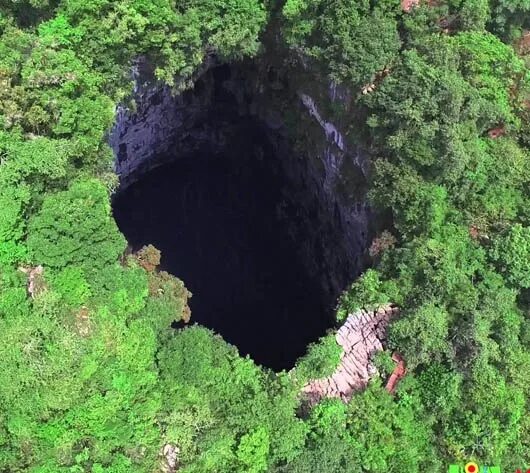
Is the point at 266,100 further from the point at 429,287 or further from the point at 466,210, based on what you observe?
the point at 429,287

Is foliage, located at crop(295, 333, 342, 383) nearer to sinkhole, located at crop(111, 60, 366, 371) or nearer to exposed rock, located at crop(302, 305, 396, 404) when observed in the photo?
exposed rock, located at crop(302, 305, 396, 404)

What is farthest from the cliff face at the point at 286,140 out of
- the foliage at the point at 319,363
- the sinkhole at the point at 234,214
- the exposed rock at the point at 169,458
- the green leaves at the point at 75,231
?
the exposed rock at the point at 169,458

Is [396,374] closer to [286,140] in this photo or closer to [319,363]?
[319,363]

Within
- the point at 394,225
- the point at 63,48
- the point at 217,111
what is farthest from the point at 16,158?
the point at 217,111

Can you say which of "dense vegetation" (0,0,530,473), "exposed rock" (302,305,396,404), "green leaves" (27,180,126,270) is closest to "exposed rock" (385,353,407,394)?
"exposed rock" (302,305,396,404)

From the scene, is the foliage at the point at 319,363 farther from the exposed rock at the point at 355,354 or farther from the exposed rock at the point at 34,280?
the exposed rock at the point at 34,280

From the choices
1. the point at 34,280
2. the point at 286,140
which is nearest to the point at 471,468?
the point at 34,280

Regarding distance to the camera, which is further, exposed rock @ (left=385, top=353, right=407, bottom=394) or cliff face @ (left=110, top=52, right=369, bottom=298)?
cliff face @ (left=110, top=52, right=369, bottom=298)
